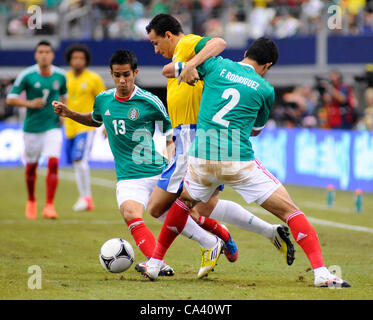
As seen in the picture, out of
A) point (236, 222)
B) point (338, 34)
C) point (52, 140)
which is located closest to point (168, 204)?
point (236, 222)

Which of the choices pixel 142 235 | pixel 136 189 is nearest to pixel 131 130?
pixel 136 189

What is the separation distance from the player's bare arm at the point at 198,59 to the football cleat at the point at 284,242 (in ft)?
6.02

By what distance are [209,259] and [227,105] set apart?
1543mm

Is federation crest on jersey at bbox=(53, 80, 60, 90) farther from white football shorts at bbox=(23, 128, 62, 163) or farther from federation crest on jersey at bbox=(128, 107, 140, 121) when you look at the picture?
federation crest on jersey at bbox=(128, 107, 140, 121)

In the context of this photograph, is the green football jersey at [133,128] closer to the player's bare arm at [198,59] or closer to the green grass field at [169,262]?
the green grass field at [169,262]

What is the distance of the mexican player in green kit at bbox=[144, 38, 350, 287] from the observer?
6.95 metres

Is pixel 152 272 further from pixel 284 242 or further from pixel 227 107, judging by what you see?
pixel 227 107

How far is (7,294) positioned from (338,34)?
1979cm

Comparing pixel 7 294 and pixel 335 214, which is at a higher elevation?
pixel 7 294

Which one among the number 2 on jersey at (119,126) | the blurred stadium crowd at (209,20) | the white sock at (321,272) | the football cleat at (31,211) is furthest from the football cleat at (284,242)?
the blurred stadium crowd at (209,20)

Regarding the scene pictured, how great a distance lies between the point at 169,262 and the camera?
859 centimetres

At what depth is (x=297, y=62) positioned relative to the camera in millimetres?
26156
